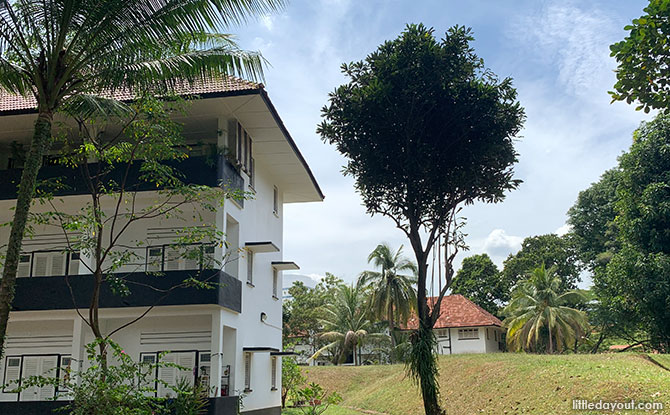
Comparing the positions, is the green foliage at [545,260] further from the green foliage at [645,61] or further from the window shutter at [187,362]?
the green foliage at [645,61]

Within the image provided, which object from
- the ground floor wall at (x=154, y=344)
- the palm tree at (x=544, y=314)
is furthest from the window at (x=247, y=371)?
the palm tree at (x=544, y=314)

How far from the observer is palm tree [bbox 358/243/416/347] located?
36250 millimetres

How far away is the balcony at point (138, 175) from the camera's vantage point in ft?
50.2

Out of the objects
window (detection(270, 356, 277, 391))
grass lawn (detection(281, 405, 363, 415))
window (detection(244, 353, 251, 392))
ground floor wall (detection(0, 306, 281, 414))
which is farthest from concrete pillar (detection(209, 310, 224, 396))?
grass lawn (detection(281, 405, 363, 415))

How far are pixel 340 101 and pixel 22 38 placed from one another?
9.12m

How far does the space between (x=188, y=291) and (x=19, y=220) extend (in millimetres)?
6222

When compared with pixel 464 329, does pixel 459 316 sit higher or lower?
higher

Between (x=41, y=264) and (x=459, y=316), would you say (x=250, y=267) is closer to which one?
(x=41, y=264)

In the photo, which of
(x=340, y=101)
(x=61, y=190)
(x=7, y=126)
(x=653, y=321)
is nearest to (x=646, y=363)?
(x=653, y=321)

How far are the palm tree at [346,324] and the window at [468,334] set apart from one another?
213 inches

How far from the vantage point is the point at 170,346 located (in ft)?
52.9

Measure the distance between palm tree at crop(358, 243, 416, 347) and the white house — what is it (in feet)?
59.0

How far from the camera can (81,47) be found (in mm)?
10125

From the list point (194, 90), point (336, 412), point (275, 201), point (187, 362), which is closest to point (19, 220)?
point (194, 90)
